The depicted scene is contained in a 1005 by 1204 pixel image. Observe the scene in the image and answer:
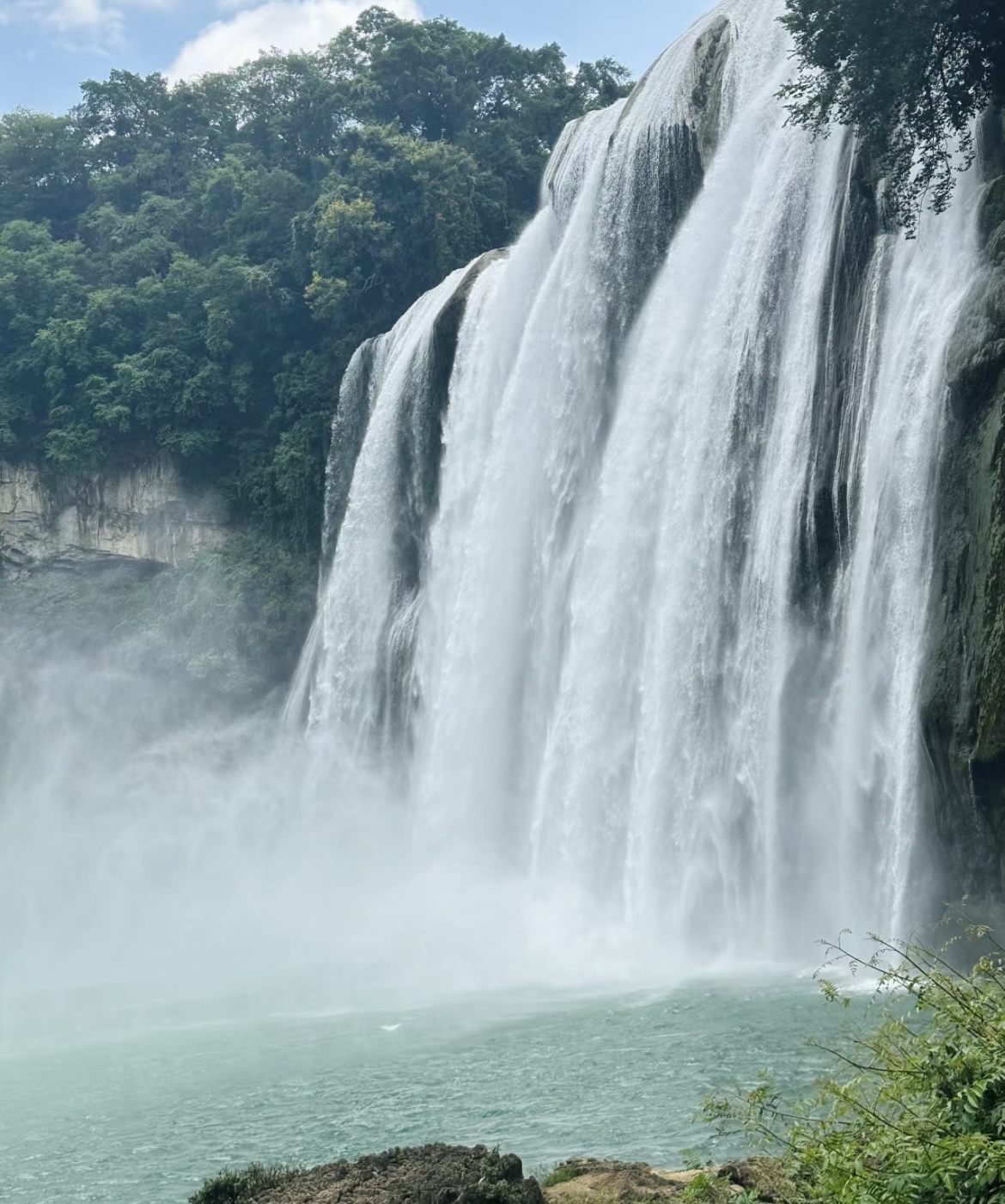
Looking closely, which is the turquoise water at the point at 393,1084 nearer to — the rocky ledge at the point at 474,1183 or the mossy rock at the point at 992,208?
the rocky ledge at the point at 474,1183

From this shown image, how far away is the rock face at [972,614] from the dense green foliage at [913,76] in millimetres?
2199

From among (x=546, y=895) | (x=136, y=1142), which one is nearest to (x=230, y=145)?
(x=546, y=895)

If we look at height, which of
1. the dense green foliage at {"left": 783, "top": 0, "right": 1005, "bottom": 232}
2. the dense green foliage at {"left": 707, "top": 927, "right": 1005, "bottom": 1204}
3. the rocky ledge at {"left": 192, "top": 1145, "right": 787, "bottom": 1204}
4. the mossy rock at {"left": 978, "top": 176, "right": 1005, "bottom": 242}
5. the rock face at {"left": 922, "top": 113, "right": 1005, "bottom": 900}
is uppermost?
the dense green foliage at {"left": 783, "top": 0, "right": 1005, "bottom": 232}

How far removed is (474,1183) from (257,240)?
132 feet

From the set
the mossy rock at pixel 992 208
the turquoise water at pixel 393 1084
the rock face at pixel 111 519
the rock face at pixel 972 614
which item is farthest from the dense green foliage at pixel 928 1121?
the rock face at pixel 111 519

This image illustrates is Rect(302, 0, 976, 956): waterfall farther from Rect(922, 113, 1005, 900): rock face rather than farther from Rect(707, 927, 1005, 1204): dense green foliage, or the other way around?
Rect(707, 927, 1005, 1204): dense green foliage

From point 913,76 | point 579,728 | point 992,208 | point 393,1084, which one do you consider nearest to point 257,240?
point 579,728

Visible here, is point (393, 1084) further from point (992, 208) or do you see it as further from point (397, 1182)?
point (992, 208)

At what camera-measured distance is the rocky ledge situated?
7859 millimetres

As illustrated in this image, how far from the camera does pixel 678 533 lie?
65.7 feet

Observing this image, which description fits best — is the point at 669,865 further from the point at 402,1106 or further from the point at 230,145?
the point at 230,145

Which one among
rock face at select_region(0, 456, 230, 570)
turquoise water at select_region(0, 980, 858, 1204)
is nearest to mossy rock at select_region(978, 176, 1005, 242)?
turquoise water at select_region(0, 980, 858, 1204)

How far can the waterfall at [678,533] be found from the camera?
651 inches

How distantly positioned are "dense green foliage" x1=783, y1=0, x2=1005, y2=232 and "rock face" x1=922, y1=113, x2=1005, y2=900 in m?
2.20
